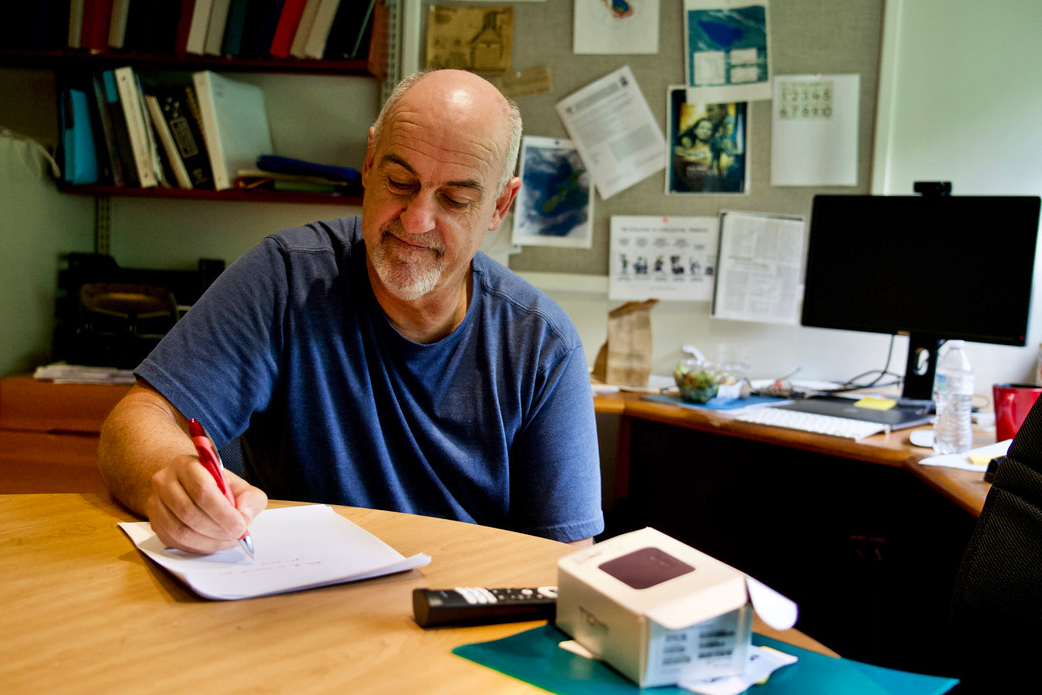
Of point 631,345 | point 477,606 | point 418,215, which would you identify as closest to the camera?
point 477,606

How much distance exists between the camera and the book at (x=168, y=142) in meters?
2.48

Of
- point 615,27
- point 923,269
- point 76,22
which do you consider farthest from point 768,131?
point 76,22

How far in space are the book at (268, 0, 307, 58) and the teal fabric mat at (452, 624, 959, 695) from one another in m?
2.19

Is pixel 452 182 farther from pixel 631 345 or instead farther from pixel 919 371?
pixel 919 371

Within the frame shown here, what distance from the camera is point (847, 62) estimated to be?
2.46 m

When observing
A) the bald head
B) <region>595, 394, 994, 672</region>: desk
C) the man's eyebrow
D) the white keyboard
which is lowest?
<region>595, 394, 994, 672</region>: desk

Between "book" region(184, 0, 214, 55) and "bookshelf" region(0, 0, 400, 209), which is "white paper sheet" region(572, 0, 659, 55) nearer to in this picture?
"bookshelf" region(0, 0, 400, 209)

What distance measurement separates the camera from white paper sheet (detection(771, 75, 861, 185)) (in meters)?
A: 2.47

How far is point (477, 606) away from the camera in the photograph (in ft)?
2.45

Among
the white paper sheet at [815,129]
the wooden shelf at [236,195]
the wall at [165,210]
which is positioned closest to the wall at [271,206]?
the wall at [165,210]

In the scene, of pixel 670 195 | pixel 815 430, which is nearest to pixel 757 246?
pixel 670 195

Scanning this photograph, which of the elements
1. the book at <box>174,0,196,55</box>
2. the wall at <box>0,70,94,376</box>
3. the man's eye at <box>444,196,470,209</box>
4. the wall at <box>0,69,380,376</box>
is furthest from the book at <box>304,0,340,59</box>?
the man's eye at <box>444,196,470,209</box>

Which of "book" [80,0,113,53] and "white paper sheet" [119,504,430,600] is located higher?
"book" [80,0,113,53]

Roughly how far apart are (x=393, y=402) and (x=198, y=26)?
5.68 ft
